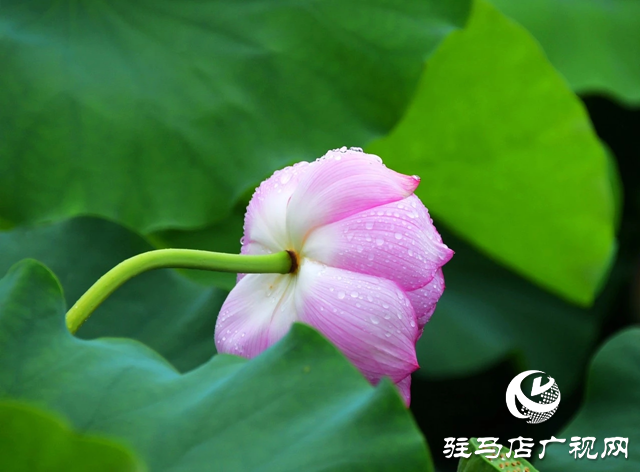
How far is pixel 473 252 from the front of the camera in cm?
164

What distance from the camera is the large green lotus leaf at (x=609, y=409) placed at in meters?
0.74

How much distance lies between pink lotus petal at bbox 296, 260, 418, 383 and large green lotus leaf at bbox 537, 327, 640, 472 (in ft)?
0.80

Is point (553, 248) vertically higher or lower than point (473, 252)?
higher

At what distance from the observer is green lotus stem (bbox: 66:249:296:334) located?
0.56 m

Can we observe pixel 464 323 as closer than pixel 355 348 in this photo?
No

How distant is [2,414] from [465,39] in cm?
107

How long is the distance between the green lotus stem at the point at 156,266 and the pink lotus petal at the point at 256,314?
21 mm

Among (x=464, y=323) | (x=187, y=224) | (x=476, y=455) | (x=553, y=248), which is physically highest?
(x=476, y=455)

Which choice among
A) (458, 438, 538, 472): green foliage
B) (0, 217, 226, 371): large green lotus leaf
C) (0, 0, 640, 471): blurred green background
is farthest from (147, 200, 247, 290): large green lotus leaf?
(458, 438, 538, 472): green foliage

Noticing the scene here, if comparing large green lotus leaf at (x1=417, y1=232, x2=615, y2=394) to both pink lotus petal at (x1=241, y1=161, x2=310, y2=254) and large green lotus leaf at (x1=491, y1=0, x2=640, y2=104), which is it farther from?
pink lotus petal at (x1=241, y1=161, x2=310, y2=254)

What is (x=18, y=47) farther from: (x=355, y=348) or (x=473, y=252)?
(x=473, y=252)

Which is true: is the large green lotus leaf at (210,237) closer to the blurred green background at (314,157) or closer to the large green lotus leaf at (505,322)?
the blurred green background at (314,157)

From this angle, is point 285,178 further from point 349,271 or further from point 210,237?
point 210,237

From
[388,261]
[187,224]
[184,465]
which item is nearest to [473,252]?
[187,224]
